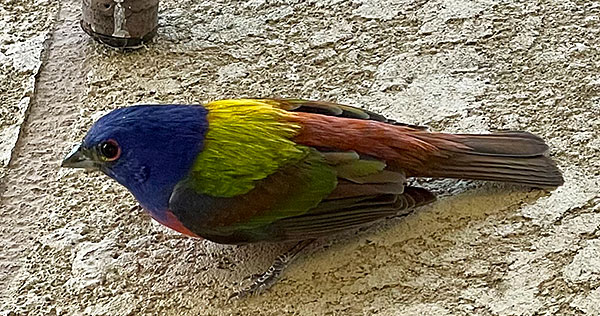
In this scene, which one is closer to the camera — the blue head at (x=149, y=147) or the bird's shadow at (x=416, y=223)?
the blue head at (x=149, y=147)

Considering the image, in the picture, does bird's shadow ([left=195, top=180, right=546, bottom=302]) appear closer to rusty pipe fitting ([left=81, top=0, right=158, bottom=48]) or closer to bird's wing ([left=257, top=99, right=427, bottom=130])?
bird's wing ([left=257, top=99, right=427, bottom=130])

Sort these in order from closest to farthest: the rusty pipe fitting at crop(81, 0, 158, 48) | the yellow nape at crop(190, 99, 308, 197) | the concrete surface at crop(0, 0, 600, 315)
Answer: the yellow nape at crop(190, 99, 308, 197)
the concrete surface at crop(0, 0, 600, 315)
the rusty pipe fitting at crop(81, 0, 158, 48)

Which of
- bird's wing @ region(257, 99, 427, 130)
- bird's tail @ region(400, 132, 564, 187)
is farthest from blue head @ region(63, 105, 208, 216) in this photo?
bird's tail @ region(400, 132, 564, 187)

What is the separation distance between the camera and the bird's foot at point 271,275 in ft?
6.91

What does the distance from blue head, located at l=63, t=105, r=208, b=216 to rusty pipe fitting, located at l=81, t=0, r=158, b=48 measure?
0.71 m

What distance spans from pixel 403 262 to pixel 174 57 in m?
1.00

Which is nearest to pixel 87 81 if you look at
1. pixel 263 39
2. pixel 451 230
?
pixel 263 39

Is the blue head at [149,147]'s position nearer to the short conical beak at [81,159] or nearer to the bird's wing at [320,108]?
the short conical beak at [81,159]

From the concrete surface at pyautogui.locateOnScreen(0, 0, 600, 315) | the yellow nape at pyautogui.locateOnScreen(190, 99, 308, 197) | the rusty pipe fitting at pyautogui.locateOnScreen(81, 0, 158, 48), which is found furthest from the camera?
the rusty pipe fitting at pyautogui.locateOnScreen(81, 0, 158, 48)

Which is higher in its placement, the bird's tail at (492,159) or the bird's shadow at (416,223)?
the bird's tail at (492,159)

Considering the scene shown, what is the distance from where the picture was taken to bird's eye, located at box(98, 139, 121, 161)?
2010 millimetres

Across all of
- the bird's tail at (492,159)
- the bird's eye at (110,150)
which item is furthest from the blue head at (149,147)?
the bird's tail at (492,159)

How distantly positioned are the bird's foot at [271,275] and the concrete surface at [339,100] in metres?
0.02

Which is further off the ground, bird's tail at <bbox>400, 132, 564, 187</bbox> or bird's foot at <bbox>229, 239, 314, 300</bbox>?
bird's tail at <bbox>400, 132, 564, 187</bbox>
